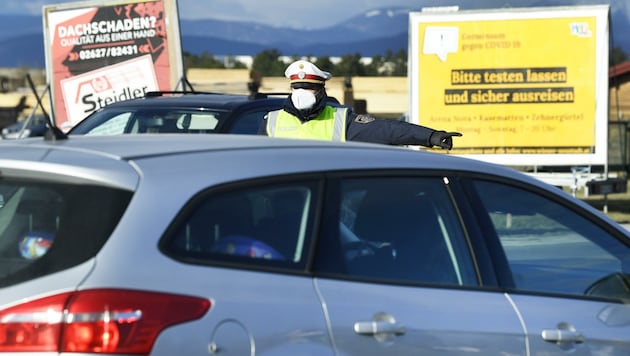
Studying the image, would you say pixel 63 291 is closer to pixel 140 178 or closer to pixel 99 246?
pixel 99 246

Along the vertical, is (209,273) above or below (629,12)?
below

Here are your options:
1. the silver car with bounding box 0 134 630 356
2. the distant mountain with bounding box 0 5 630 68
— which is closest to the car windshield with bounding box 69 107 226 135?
the silver car with bounding box 0 134 630 356

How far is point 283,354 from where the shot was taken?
344 centimetres

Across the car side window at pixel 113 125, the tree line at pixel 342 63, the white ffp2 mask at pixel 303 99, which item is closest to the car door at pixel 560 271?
the white ffp2 mask at pixel 303 99

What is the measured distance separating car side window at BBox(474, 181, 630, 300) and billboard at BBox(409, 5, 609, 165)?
44.3ft

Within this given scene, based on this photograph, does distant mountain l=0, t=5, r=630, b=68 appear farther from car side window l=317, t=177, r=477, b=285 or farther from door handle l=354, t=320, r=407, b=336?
door handle l=354, t=320, r=407, b=336

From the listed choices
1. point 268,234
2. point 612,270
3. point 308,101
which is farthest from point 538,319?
point 308,101

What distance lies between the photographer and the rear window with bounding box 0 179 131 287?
3285 mm

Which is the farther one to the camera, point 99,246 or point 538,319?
point 538,319

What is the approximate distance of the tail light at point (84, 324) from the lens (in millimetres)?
3145

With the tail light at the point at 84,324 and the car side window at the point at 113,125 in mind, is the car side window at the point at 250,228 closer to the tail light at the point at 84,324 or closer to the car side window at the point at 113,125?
the tail light at the point at 84,324

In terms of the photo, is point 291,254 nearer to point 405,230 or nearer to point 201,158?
point 201,158

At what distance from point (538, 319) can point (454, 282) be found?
342 mm

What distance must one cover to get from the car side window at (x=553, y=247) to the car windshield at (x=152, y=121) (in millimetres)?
4755
